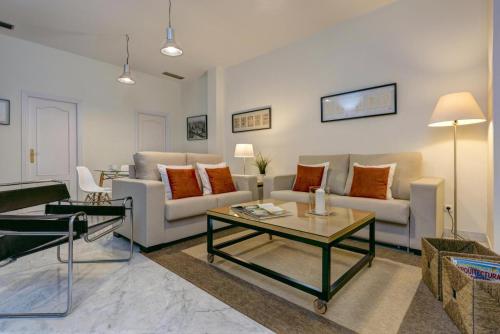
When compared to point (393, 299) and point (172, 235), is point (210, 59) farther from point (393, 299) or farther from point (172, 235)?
point (393, 299)

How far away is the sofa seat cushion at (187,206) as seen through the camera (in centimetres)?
227

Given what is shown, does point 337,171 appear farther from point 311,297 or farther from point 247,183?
point 311,297

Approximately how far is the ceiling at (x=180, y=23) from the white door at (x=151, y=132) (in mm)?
1286

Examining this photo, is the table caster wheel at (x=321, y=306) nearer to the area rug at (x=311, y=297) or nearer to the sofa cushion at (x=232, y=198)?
the area rug at (x=311, y=297)

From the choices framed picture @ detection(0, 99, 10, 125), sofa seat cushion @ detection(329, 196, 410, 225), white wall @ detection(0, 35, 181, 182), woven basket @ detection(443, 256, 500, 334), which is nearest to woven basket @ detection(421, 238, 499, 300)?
woven basket @ detection(443, 256, 500, 334)

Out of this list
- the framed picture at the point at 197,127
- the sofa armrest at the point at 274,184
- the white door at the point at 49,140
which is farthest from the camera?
the framed picture at the point at 197,127

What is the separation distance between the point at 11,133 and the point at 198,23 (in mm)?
3085

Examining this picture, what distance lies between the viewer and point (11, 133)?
3.53 m

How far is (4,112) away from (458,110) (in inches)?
212

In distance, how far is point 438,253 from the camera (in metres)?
1.43

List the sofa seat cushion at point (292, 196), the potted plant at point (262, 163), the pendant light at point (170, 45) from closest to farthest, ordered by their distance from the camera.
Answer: the pendant light at point (170, 45), the sofa seat cushion at point (292, 196), the potted plant at point (262, 163)

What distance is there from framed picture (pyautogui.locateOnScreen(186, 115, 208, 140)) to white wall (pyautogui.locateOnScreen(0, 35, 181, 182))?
40 cm

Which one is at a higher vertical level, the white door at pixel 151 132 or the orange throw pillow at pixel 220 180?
the white door at pixel 151 132

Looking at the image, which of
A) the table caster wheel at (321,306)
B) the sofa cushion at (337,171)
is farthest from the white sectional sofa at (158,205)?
the table caster wheel at (321,306)
